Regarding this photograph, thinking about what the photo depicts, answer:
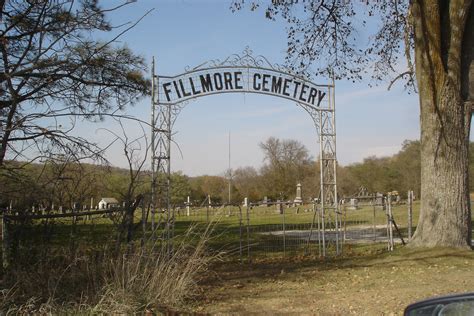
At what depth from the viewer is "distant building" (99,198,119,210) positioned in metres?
8.89

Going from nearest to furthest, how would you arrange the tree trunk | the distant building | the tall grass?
the tall grass → the distant building → the tree trunk

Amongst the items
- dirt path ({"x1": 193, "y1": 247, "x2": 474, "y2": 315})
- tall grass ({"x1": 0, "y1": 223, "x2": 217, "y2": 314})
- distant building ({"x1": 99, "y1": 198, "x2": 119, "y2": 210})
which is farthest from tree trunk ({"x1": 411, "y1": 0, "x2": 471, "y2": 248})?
distant building ({"x1": 99, "y1": 198, "x2": 119, "y2": 210})

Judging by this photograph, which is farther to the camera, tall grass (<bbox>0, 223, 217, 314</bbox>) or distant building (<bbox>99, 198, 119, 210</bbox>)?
distant building (<bbox>99, 198, 119, 210</bbox>)

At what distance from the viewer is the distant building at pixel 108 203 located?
8.89m

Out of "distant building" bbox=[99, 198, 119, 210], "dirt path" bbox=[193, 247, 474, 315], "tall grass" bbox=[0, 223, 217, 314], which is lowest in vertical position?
"dirt path" bbox=[193, 247, 474, 315]

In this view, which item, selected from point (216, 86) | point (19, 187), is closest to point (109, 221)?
point (19, 187)

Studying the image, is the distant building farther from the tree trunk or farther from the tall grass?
the tree trunk

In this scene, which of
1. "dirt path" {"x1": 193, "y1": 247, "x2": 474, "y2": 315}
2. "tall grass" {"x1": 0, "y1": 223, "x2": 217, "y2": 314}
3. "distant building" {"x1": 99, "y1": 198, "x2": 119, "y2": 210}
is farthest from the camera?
"distant building" {"x1": 99, "y1": 198, "x2": 119, "y2": 210}

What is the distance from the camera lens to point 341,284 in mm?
8469

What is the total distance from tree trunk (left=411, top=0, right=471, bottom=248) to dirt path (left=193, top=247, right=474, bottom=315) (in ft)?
2.15

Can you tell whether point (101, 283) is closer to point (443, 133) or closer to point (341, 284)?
point (341, 284)

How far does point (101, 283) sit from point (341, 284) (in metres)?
3.81

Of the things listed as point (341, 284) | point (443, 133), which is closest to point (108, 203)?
point (341, 284)

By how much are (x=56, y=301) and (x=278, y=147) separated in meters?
52.9
